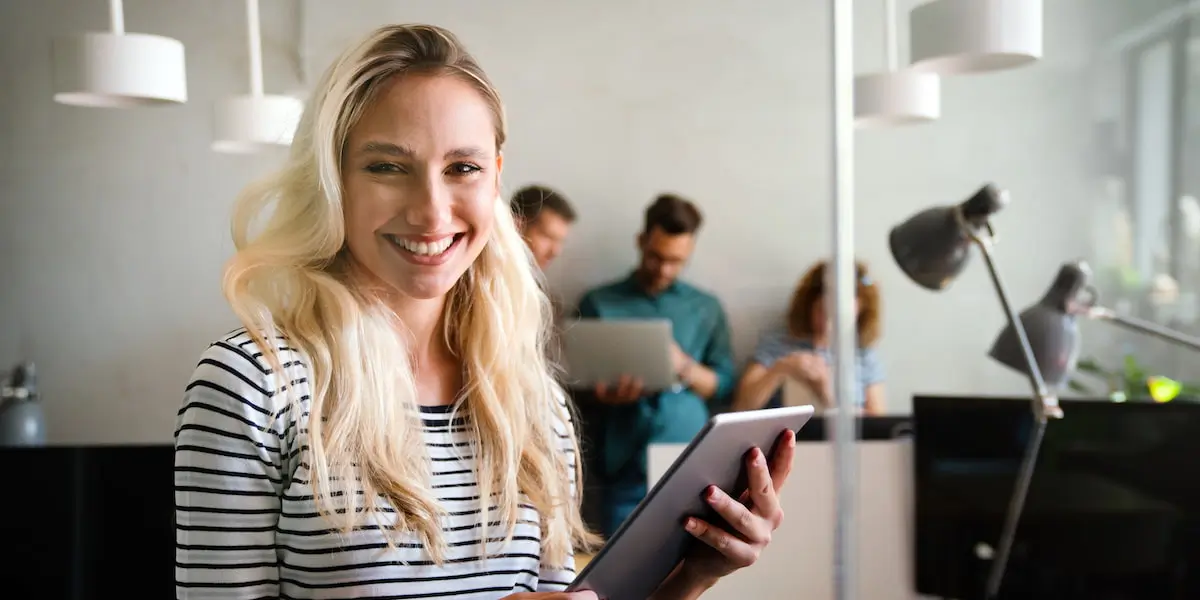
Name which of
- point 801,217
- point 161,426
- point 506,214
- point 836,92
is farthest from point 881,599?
point 161,426

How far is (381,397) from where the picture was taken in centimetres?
91

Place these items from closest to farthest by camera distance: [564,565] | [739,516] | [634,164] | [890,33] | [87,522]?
[739,516] → [564,565] → [87,522] → [890,33] → [634,164]

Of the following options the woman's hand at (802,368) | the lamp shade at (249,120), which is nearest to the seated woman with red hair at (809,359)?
the woman's hand at (802,368)

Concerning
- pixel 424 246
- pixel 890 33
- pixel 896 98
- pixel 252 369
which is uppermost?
pixel 890 33

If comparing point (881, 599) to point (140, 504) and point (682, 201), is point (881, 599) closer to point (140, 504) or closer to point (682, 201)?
point (682, 201)

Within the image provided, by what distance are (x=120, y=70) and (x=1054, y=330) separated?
1.49m

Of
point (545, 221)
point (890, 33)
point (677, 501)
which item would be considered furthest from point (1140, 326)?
point (677, 501)

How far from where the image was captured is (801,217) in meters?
1.74

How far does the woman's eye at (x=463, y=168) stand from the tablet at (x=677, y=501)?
355 millimetres

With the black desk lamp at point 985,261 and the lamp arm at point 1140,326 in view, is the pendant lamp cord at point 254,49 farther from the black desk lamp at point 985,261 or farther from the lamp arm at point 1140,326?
the lamp arm at point 1140,326

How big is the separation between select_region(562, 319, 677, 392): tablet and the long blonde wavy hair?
0.65 metres

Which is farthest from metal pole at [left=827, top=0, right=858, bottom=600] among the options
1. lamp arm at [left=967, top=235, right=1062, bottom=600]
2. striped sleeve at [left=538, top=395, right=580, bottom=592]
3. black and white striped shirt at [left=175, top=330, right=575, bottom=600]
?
black and white striped shirt at [left=175, top=330, right=575, bottom=600]

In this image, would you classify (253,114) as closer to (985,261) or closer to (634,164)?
(634,164)

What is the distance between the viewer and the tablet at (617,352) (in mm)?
1696
